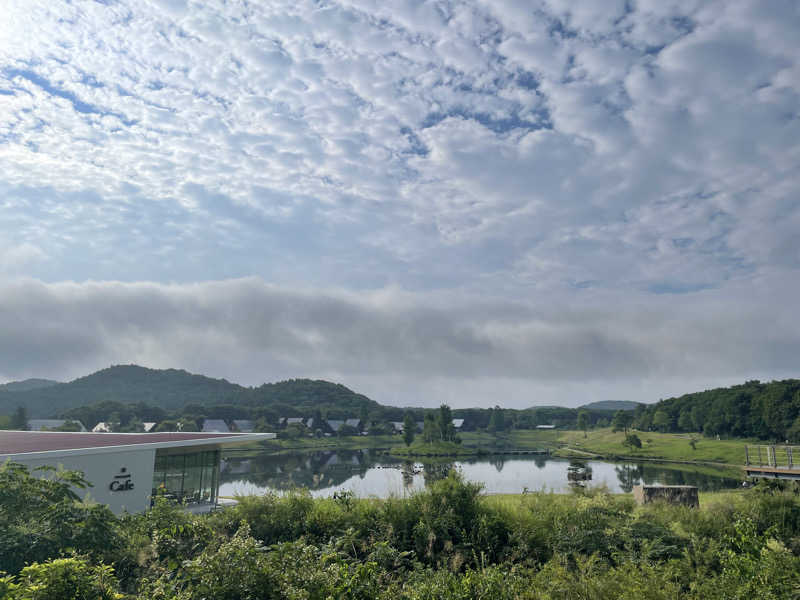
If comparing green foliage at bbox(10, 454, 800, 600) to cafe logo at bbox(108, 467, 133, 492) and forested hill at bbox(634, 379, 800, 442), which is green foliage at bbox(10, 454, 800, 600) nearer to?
cafe logo at bbox(108, 467, 133, 492)

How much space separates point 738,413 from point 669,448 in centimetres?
1757

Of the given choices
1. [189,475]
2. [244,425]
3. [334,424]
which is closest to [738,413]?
[334,424]

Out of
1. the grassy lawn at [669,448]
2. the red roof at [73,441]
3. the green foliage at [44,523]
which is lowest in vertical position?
the grassy lawn at [669,448]

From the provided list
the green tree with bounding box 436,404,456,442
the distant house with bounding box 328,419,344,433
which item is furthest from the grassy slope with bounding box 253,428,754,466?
the distant house with bounding box 328,419,344,433

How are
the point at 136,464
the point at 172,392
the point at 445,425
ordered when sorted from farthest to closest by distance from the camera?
1. the point at 172,392
2. the point at 445,425
3. the point at 136,464

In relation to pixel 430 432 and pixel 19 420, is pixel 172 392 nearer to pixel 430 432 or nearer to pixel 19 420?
pixel 19 420

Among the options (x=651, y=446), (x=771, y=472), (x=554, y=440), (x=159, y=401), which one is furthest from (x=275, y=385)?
(x=771, y=472)

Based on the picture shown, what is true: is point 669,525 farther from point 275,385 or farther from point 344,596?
point 275,385

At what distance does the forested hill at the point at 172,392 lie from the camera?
15088 cm

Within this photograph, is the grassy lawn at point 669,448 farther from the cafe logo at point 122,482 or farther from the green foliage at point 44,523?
the green foliage at point 44,523

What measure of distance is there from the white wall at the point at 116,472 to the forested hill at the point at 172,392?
445 ft

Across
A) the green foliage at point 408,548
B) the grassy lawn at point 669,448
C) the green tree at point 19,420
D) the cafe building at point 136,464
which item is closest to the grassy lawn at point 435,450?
the grassy lawn at point 669,448

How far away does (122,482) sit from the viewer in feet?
45.4

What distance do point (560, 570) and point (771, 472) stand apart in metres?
18.7
